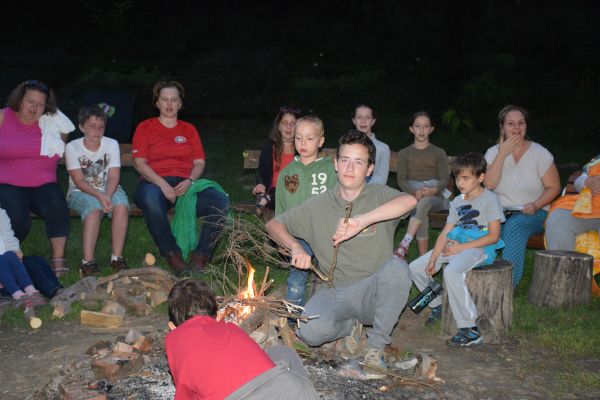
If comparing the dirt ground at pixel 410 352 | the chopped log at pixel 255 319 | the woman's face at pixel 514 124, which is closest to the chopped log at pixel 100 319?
the dirt ground at pixel 410 352

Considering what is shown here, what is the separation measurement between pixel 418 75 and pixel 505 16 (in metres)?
4.06

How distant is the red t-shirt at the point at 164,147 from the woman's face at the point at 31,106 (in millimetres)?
839

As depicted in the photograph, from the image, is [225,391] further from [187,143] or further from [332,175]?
[187,143]

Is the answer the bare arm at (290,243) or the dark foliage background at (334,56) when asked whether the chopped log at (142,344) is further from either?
the dark foliage background at (334,56)

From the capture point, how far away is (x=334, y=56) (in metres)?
18.9

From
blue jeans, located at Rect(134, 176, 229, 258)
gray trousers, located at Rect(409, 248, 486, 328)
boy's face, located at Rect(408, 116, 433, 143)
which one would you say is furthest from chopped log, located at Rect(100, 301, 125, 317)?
boy's face, located at Rect(408, 116, 433, 143)

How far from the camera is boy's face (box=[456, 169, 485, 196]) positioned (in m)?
5.57

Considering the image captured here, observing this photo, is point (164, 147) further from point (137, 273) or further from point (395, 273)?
point (395, 273)

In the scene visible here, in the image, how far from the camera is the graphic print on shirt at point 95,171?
6848 millimetres

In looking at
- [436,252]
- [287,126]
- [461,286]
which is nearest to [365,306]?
[461,286]

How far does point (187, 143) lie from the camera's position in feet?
23.1

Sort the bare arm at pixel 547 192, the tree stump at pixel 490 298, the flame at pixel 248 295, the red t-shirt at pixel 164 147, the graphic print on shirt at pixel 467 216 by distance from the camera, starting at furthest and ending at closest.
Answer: the red t-shirt at pixel 164 147
the bare arm at pixel 547 192
the graphic print on shirt at pixel 467 216
the tree stump at pixel 490 298
the flame at pixel 248 295

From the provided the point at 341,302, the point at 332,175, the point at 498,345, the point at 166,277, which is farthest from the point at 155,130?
the point at 498,345

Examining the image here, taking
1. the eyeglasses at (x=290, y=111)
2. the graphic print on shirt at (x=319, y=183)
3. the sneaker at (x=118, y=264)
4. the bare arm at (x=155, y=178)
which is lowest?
the sneaker at (x=118, y=264)
